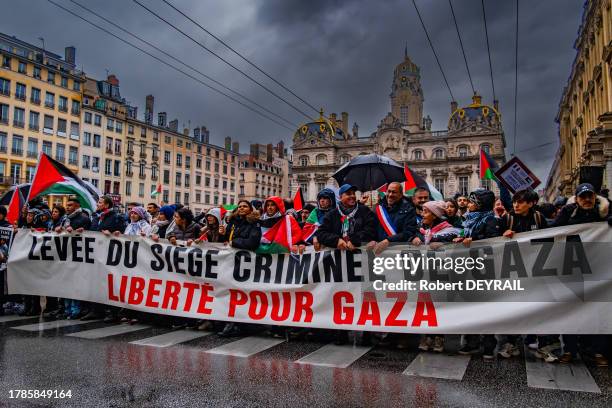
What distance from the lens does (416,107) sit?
275 ft

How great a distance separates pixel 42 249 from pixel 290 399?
6.17 metres

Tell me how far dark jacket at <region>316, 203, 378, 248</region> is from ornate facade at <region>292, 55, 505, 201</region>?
5656 cm

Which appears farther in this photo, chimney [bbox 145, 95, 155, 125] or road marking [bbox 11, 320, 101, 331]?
chimney [bbox 145, 95, 155, 125]

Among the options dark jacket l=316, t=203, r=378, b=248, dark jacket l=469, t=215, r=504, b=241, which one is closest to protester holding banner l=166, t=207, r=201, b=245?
dark jacket l=316, t=203, r=378, b=248

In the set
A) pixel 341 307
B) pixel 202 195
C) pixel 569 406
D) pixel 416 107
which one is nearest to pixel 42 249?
pixel 341 307

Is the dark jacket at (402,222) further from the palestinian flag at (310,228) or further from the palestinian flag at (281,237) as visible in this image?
the palestinian flag at (281,237)

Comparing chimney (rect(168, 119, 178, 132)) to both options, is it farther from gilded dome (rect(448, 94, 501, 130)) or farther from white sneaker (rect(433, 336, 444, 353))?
white sneaker (rect(433, 336, 444, 353))

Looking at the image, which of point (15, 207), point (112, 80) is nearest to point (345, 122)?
point (112, 80)

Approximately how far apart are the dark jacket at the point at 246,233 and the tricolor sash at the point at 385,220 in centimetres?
175

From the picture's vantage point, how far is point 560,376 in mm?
4406

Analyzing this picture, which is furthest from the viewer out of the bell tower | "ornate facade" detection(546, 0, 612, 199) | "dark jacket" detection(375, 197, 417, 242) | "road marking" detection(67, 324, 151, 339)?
the bell tower

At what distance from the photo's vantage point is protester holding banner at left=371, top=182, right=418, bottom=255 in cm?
592

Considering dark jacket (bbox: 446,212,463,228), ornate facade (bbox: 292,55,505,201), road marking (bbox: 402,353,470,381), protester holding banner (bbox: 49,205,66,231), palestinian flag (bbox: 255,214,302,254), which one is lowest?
road marking (bbox: 402,353,470,381)

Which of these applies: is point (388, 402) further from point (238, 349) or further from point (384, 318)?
point (238, 349)
